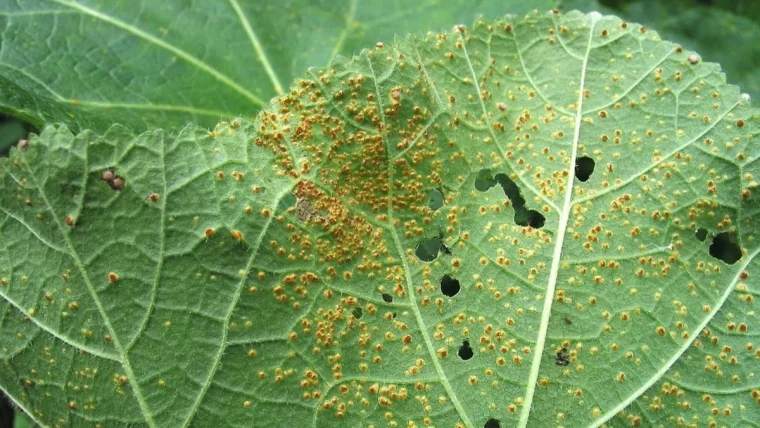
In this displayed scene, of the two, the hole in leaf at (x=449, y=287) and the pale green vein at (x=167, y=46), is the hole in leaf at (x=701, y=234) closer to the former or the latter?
the hole in leaf at (x=449, y=287)

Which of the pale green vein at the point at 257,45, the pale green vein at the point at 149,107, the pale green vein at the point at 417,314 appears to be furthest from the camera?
the pale green vein at the point at 257,45

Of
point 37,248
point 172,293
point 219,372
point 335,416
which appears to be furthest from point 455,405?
point 37,248

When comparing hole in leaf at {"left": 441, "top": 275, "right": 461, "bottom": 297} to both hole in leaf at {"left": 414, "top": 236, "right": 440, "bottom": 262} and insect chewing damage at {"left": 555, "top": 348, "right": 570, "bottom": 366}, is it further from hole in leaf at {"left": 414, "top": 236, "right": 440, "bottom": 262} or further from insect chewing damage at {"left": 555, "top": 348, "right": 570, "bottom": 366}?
insect chewing damage at {"left": 555, "top": 348, "right": 570, "bottom": 366}

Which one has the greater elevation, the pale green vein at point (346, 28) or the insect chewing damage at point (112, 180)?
the pale green vein at point (346, 28)

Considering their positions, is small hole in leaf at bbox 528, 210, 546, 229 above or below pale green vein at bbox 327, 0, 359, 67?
below

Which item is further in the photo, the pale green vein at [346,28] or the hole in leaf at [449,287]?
the pale green vein at [346,28]

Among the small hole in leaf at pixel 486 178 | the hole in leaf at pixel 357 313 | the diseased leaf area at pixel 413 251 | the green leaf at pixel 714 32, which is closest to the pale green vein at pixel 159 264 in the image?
the diseased leaf area at pixel 413 251

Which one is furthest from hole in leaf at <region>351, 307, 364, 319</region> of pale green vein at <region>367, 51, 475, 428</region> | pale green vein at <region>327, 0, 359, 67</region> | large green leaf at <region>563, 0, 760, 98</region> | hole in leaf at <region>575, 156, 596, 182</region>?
large green leaf at <region>563, 0, 760, 98</region>

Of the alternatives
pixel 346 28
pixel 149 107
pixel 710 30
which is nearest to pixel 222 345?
pixel 149 107
